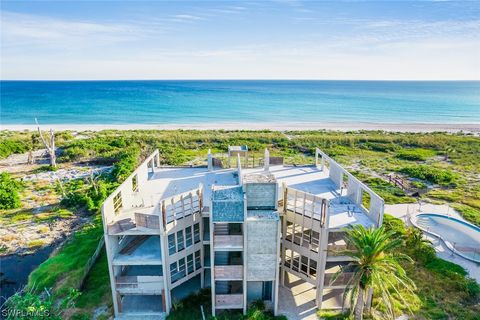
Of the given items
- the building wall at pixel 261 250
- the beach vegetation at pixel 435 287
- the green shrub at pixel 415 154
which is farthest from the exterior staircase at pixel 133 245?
the green shrub at pixel 415 154

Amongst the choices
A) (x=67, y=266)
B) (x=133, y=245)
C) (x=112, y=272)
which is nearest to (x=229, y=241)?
(x=133, y=245)

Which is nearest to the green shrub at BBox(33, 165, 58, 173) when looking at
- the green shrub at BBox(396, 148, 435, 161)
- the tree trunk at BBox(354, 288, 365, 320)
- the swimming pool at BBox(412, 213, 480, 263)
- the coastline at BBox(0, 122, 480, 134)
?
the coastline at BBox(0, 122, 480, 134)

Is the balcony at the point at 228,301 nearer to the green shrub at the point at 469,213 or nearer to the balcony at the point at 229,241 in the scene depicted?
the balcony at the point at 229,241

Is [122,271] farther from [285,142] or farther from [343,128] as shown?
[343,128]

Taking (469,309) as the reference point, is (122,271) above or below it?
above

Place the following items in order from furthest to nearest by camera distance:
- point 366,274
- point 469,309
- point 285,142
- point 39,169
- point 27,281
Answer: point 285,142
point 39,169
point 27,281
point 469,309
point 366,274

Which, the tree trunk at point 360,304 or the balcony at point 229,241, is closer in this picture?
the tree trunk at point 360,304

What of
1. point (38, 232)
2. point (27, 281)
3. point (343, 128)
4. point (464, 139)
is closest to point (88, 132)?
point (38, 232)
